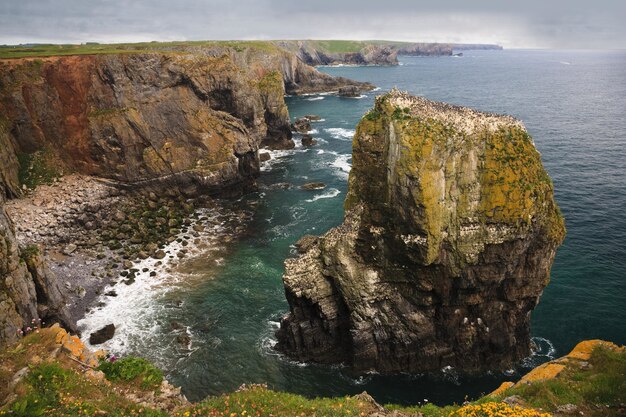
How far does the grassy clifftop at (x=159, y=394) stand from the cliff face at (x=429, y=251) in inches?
457

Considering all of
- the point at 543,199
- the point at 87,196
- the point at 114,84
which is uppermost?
the point at 114,84

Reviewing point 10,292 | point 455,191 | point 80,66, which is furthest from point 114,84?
point 455,191

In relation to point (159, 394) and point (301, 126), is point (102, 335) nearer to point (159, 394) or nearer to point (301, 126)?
point (159, 394)

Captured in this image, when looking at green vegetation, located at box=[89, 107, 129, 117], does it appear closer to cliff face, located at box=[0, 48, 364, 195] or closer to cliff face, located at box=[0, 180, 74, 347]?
cliff face, located at box=[0, 48, 364, 195]

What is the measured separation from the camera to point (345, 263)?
37.0 m

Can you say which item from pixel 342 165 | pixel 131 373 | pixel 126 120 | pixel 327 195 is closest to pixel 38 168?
pixel 126 120

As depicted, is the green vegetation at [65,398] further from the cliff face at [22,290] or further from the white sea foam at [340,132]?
the white sea foam at [340,132]

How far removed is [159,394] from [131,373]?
1.94 meters

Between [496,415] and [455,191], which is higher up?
[455,191]

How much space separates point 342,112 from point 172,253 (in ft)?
300

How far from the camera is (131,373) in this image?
71.5 ft

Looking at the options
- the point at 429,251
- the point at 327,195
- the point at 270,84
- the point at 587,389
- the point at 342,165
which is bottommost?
the point at 327,195

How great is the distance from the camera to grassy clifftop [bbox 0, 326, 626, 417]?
17391 millimetres

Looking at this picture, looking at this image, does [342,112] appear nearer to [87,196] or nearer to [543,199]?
[87,196]
